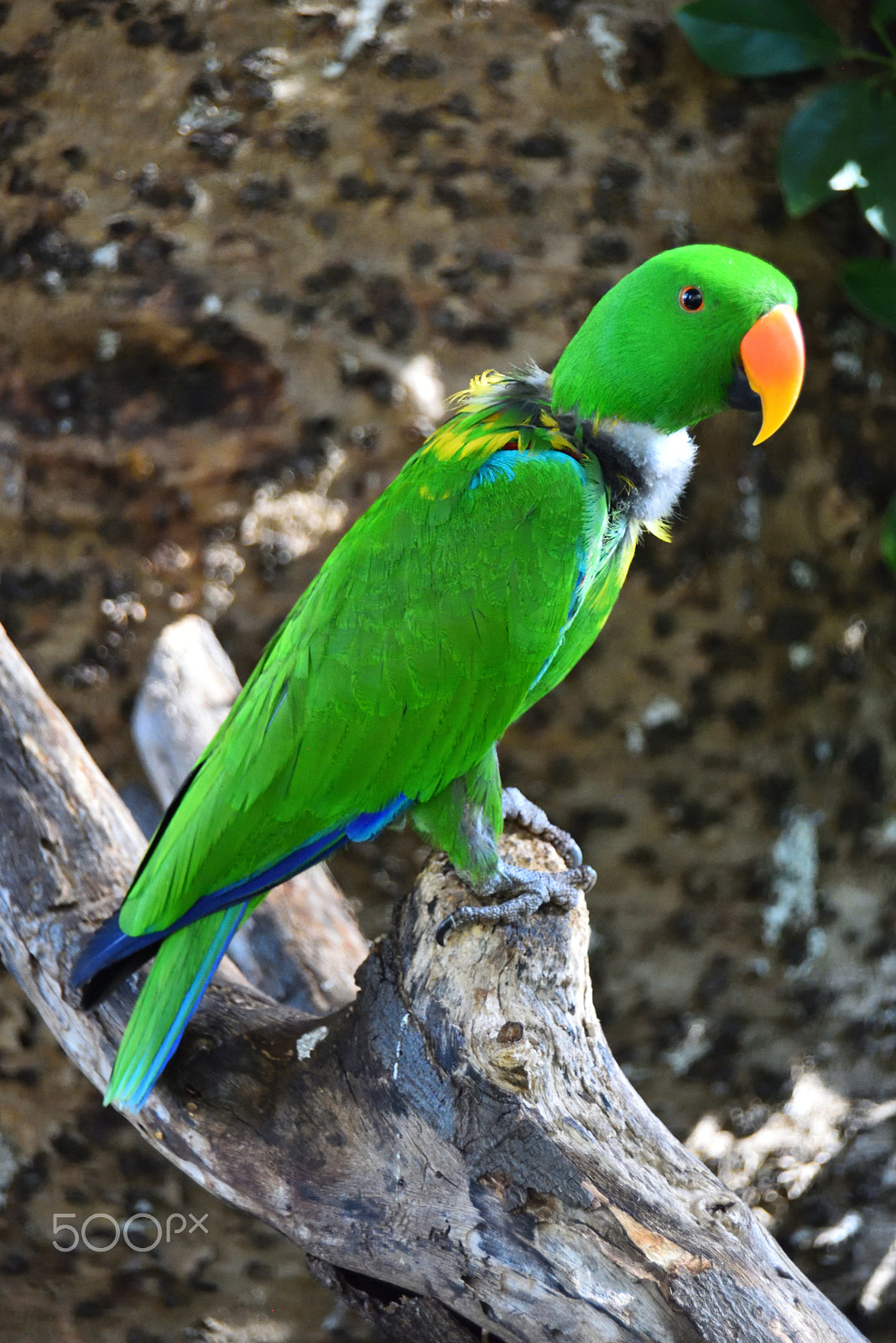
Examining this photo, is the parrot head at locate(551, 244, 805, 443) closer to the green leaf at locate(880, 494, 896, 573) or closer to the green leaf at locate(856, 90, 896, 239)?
the green leaf at locate(856, 90, 896, 239)

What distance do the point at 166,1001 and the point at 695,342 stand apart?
1.20 metres

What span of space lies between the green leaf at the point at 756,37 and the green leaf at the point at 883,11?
0.14 m

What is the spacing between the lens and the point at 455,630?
158 cm

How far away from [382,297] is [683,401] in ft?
3.70

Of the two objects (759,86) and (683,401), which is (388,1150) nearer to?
(683,401)

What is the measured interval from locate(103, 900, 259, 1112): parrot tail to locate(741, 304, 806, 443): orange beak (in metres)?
1.06

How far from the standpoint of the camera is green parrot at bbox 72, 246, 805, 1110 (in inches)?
60.4

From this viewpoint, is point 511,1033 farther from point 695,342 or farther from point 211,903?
point 695,342

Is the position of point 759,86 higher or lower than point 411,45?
lower

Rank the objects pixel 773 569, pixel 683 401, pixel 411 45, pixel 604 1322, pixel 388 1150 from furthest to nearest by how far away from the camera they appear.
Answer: pixel 773 569
pixel 411 45
pixel 683 401
pixel 388 1150
pixel 604 1322

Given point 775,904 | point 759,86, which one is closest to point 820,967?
point 775,904

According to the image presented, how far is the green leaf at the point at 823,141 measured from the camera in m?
2.33

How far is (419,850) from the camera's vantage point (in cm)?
259

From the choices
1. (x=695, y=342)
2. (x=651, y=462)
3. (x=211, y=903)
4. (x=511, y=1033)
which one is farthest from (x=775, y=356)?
(x=211, y=903)
